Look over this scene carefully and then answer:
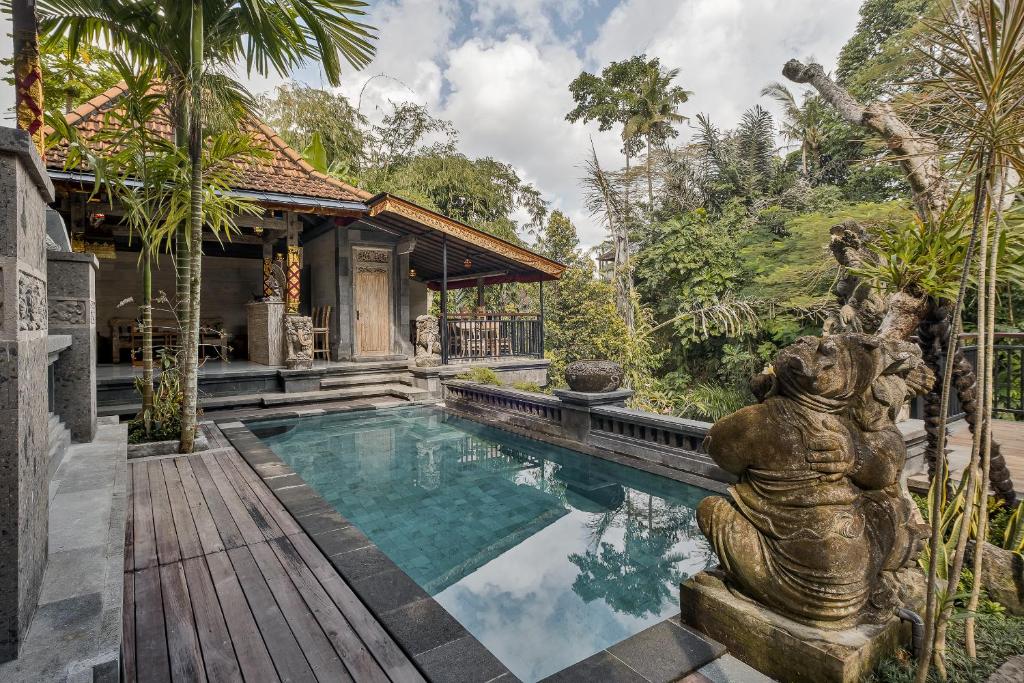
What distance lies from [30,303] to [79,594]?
93cm

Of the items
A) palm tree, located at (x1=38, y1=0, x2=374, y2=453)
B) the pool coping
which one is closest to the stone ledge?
the pool coping

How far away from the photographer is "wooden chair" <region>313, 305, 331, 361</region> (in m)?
10.4

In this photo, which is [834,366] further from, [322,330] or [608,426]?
[322,330]

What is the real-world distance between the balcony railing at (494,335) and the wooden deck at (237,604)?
A: 6758 millimetres

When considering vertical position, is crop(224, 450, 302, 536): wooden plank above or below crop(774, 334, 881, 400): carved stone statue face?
below

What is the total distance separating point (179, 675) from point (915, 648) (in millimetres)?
2786

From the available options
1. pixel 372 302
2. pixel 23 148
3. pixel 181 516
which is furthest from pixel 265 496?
pixel 372 302

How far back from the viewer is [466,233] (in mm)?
9898

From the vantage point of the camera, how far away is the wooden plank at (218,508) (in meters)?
3.12

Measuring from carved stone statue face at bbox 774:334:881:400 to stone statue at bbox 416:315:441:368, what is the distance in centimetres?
804

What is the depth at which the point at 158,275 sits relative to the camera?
35.7ft

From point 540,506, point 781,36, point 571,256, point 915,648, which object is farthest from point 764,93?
point 915,648

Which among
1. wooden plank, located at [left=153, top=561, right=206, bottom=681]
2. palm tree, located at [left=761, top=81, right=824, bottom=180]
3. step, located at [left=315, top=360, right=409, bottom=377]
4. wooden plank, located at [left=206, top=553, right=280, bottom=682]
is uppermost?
palm tree, located at [left=761, top=81, right=824, bottom=180]

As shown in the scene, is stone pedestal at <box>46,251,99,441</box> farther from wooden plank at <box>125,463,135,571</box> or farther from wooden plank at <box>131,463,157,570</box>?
wooden plank at <box>125,463,135,571</box>
